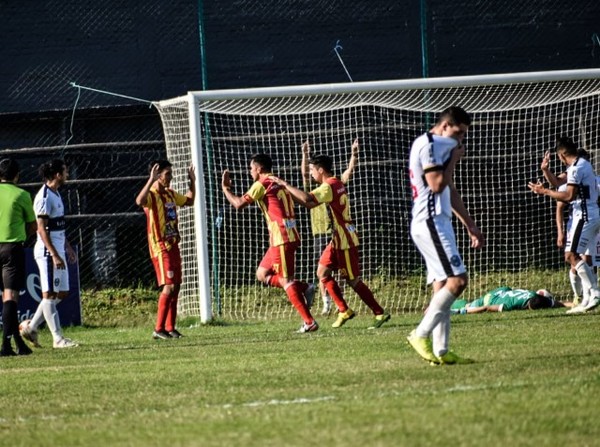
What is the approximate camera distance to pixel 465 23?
2072cm

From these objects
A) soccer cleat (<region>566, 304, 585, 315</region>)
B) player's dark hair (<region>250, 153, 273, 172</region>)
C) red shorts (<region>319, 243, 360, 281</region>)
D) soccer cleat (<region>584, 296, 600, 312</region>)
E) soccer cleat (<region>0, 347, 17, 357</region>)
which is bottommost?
soccer cleat (<region>566, 304, 585, 315</region>)

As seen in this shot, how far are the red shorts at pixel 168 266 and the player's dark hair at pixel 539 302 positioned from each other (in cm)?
499

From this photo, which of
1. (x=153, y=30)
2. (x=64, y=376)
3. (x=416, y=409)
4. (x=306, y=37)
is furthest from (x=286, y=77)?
(x=416, y=409)

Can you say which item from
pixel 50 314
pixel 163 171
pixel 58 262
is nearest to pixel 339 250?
pixel 163 171

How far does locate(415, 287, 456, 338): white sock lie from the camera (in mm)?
9320

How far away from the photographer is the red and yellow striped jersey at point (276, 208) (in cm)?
1420

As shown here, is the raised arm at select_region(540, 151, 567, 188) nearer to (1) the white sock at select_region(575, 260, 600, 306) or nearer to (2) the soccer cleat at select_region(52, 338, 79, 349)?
(1) the white sock at select_region(575, 260, 600, 306)

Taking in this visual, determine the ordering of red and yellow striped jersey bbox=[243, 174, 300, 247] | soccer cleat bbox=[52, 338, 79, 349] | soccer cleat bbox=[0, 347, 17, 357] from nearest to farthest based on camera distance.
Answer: soccer cleat bbox=[0, 347, 17, 357]
soccer cleat bbox=[52, 338, 79, 349]
red and yellow striped jersey bbox=[243, 174, 300, 247]

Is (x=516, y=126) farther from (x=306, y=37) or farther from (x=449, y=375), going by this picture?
(x=449, y=375)

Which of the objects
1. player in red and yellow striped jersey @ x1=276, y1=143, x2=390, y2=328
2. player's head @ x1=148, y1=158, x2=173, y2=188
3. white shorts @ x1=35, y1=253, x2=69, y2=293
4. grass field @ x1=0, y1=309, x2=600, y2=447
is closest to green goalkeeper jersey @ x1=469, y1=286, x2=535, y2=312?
player in red and yellow striped jersey @ x1=276, y1=143, x2=390, y2=328

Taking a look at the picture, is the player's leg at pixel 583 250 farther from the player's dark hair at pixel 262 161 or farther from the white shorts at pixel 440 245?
the white shorts at pixel 440 245

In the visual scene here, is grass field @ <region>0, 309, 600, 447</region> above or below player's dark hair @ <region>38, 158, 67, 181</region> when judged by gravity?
below

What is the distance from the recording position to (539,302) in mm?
16344

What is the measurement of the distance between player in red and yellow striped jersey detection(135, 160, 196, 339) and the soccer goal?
2877 mm
